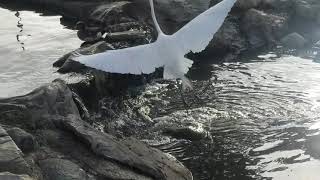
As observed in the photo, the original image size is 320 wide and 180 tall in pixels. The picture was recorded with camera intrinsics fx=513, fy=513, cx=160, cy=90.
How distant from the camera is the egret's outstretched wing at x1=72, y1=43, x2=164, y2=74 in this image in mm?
6480

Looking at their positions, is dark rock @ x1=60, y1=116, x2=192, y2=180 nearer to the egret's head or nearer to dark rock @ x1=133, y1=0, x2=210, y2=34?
dark rock @ x1=133, y1=0, x2=210, y2=34

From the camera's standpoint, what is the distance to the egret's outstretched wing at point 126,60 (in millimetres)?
6480

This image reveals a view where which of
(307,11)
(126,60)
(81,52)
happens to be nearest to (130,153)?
(126,60)

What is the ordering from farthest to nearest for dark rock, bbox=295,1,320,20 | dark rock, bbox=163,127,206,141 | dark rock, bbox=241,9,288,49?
dark rock, bbox=295,1,320,20
dark rock, bbox=241,9,288,49
dark rock, bbox=163,127,206,141

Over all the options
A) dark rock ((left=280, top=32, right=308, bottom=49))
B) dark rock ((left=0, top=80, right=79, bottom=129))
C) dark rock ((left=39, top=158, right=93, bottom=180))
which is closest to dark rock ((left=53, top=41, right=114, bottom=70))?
dark rock ((left=0, top=80, right=79, bottom=129))

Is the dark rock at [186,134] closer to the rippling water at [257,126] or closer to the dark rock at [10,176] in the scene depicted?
the rippling water at [257,126]

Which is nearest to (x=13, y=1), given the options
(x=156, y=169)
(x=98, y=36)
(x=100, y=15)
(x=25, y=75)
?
(x=100, y=15)

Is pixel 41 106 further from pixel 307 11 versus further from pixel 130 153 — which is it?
pixel 307 11

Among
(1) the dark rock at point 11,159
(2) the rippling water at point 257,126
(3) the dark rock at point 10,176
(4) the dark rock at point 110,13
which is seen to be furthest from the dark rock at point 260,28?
(3) the dark rock at point 10,176

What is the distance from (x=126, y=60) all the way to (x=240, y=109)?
3.62 m

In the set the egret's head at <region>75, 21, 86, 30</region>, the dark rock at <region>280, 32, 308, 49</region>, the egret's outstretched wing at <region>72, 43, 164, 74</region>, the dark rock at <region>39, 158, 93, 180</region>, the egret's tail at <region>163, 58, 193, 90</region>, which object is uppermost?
the egret's outstretched wing at <region>72, 43, 164, 74</region>

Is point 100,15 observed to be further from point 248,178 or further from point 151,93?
point 248,178

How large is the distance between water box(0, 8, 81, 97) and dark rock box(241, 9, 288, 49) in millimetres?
4806

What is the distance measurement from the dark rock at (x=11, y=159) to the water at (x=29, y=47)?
4297 millimetres
